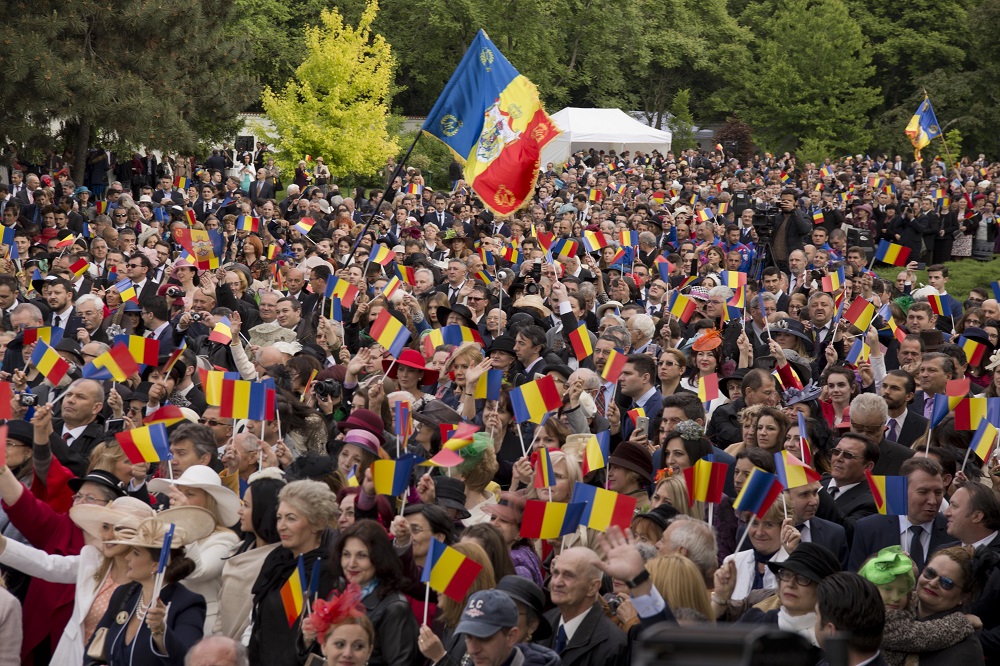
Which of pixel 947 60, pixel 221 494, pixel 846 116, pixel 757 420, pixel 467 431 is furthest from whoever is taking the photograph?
pixel 947 60

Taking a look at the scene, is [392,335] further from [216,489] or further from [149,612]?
[149,612]

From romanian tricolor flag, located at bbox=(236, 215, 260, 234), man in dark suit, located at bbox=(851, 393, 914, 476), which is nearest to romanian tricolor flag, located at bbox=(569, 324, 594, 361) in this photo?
man in dark suit, located at bbox=(851, 393, 914, 476)

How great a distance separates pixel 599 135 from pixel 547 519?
1521 inches

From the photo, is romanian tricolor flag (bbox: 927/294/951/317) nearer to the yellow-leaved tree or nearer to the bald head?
the bald head

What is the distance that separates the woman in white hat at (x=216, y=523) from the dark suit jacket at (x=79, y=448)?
51.3 inches

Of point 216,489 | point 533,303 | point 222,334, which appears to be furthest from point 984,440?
point 222,334

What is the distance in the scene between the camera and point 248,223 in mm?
18688

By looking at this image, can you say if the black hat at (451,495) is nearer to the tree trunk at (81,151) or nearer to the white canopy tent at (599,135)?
the tree trunk at (81,151)

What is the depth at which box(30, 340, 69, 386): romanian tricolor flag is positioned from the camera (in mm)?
9266

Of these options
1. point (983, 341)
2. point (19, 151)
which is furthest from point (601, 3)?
point (983, 341)

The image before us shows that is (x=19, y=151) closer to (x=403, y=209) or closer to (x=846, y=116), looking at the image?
(x=403, y=209)

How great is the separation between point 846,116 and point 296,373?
46.6 m

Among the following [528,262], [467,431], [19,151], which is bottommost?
[19,151]

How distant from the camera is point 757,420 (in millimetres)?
7762
